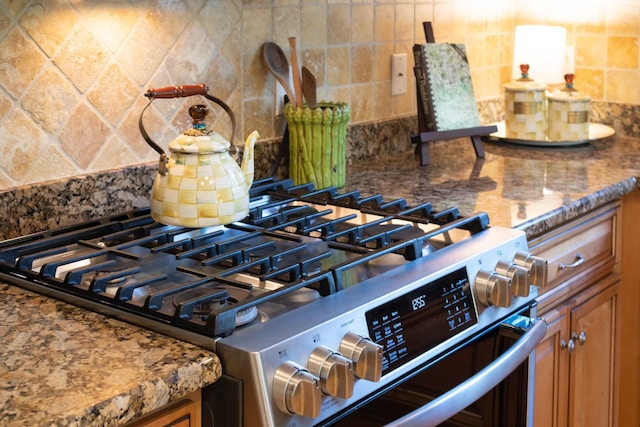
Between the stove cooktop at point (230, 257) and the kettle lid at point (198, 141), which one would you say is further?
the kettle lid at point (198, 141)

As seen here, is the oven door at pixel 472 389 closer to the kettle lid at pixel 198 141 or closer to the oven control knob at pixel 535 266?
the oven control knob at pixel 535 266

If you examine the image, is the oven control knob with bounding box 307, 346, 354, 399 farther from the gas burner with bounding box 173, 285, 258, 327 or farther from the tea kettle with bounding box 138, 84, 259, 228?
the tea kettle with bounding box 138, 84, 259, 228

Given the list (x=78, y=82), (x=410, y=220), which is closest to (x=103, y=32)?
(x=78, y=82)

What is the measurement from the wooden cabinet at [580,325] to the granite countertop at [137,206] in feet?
0.27

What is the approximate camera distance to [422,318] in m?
1.31

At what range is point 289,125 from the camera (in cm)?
195

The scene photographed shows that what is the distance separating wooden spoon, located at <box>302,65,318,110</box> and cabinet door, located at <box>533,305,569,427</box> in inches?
27.4

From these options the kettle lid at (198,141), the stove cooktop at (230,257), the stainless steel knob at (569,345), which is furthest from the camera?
the stainless steel knob at (569,345)

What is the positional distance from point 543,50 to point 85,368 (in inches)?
77.7

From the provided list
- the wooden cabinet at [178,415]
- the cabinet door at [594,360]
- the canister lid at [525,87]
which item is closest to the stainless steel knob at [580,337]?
the cabinet door at [594,360]

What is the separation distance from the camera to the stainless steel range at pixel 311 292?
1090 millimetres

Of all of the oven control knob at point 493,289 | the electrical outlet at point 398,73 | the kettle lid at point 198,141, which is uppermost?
the electrical outlet at point 398,73

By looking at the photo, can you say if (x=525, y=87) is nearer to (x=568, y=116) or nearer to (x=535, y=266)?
(x=568, y=116)

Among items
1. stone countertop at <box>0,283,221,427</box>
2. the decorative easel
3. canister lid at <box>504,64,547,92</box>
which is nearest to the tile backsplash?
the decorative easel
